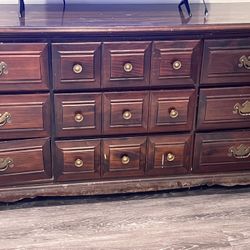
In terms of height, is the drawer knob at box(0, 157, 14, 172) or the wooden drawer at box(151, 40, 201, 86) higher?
the wooden drawer at box(151, 40, 201, 86)

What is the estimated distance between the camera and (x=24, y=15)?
1791mm

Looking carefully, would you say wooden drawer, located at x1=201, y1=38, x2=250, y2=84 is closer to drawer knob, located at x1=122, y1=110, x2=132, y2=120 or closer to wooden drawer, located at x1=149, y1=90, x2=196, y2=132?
wooden drawer, located at x1=149, y1=90, x2=196, y2=132

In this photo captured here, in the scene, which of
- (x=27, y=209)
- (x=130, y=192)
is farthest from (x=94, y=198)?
(x=27, y=209)

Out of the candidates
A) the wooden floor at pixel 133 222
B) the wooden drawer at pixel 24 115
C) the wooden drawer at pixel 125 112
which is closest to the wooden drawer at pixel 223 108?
the wooden drawer at pixel 125 112

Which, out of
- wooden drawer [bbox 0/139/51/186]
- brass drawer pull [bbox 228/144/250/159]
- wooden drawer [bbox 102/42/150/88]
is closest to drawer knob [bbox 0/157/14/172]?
wooden drawer [bbox 0/139/51/186]


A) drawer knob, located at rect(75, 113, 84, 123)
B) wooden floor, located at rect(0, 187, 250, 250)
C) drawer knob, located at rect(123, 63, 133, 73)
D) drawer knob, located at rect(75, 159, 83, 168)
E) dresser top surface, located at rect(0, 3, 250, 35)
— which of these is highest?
dresser top surface, located at rect(0, 3, 250, 35)

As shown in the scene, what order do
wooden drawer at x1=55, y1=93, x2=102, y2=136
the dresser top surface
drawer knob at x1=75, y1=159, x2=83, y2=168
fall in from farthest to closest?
1. drawer knob at x1=75, y1=159, x2=83, y2=168
2. wooden drawer at x1=55, y1=93, x2=102, y2=136
3. the dresser top surface

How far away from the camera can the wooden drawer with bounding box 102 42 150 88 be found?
5.47ft

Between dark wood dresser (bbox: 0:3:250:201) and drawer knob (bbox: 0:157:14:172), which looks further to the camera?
drawer knob (bbox: 0:157:14:172)

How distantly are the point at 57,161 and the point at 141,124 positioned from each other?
0.39 meters

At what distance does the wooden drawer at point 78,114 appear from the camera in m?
1.72

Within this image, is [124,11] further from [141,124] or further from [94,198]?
[94,198]

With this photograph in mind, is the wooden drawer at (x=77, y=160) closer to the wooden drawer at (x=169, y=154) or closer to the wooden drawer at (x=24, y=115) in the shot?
the wooden drawer at (x=24, y=115)

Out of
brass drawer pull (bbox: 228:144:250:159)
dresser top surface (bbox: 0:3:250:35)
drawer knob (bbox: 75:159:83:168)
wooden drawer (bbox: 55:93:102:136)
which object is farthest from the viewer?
brass drawer pull (bbox: 228:144:250:159)
